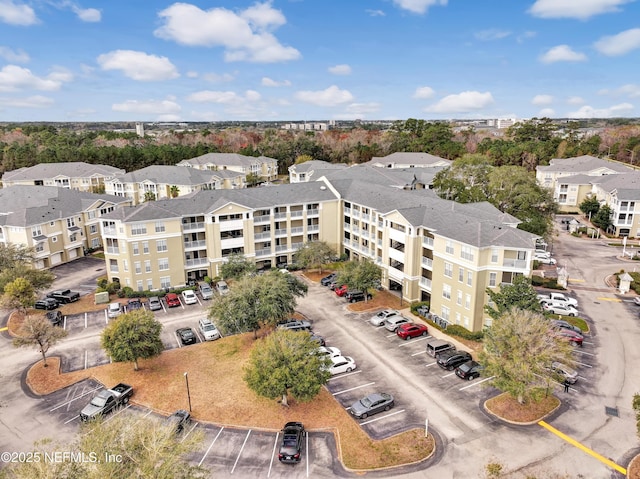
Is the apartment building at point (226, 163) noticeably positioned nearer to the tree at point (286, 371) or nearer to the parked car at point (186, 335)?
the parked car at point (186, 335)

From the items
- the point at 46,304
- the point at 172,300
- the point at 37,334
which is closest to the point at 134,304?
the point at 172,300

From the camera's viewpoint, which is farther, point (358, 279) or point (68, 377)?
point (358, 279)

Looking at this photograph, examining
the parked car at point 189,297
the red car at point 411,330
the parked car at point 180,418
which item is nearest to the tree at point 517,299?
the red car at point 411,330

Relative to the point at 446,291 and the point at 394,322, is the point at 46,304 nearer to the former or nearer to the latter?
the point at 394,322

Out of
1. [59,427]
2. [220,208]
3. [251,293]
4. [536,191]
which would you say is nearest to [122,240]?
[220,208]

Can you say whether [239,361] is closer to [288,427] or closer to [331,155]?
[288,427]

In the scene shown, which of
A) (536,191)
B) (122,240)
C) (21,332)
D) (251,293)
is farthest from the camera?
(536,191)
